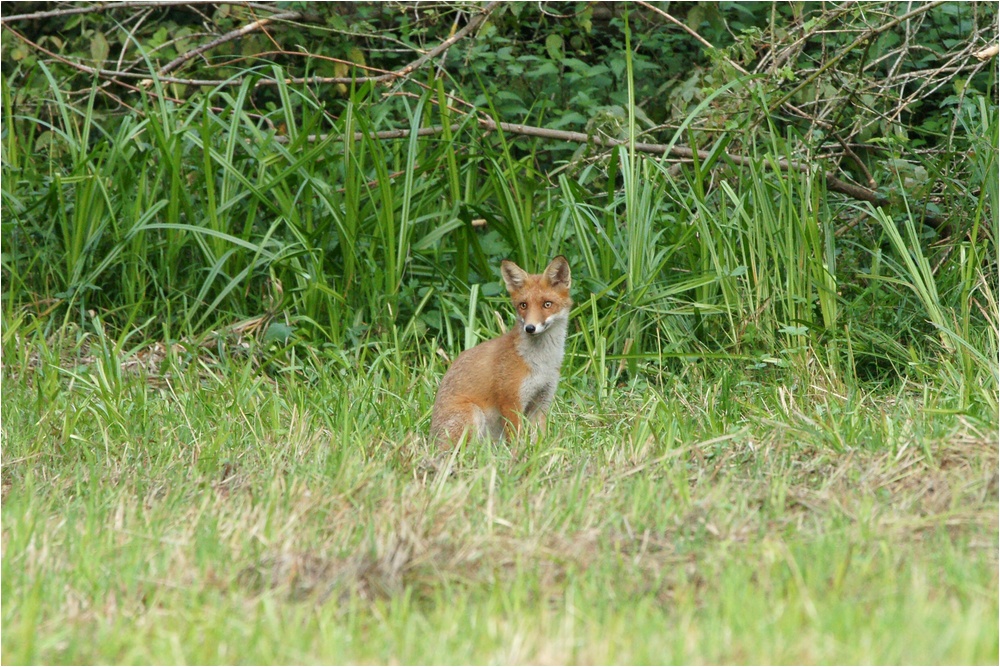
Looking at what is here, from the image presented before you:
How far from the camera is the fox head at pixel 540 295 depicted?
5199 millimetres

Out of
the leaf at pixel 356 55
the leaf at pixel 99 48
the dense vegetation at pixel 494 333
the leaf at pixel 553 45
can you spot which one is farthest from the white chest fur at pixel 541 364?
the leaf at pixel 99 48

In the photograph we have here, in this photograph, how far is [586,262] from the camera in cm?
664

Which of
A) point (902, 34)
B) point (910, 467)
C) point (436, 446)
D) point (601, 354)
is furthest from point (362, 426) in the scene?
point (902, 34)

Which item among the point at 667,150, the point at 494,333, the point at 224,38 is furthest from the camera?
the point at 224,38

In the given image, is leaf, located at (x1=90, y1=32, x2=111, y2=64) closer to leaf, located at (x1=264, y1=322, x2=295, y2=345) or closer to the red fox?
leaf, located at (x1=264, y1=322, x2=295, y2=345)

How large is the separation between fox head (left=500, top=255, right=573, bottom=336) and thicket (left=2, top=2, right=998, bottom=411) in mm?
469

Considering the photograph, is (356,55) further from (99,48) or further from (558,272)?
(558,272)

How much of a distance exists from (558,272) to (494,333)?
3.94 ft

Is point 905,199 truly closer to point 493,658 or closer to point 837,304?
point 837,304

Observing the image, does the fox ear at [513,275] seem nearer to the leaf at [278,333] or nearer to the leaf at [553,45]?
the leaf at [278,333]

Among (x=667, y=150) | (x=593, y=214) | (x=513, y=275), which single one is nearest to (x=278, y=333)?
(x=513, y=275)

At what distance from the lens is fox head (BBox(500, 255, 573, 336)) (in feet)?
17.1

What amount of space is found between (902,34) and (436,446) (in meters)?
5.28

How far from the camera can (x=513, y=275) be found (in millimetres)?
5465
